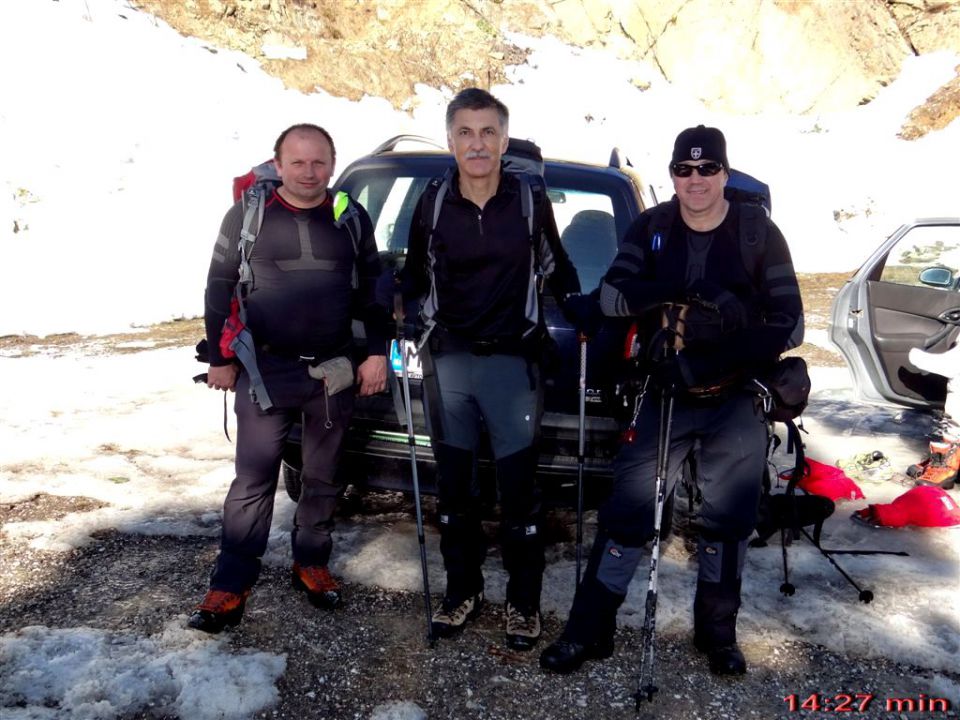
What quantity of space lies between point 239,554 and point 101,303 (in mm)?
9206

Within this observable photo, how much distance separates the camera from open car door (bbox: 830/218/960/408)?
20.6ft

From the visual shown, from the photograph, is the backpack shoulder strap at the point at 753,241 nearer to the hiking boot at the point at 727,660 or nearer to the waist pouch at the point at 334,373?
the hiking boot at the point at 727,660

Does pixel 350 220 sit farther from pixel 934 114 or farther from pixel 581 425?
pixel 934 114

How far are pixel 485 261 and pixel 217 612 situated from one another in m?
1.95

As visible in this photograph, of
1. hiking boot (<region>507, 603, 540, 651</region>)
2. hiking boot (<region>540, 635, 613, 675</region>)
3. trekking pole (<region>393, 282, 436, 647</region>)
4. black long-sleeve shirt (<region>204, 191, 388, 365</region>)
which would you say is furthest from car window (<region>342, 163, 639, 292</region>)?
hiking boot (<region>540, 635, 613, 675</region>)

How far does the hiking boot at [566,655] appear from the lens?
340 centimetres

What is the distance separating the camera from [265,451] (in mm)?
3709

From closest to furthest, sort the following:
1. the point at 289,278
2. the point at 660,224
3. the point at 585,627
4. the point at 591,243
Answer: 1. the point at 660,224
2. the point at 585,627
3. the point at 289,278
4. the point at 591,243

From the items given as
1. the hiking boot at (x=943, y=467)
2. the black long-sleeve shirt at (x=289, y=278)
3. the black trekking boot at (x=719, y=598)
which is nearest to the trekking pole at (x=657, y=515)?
the black trekking boot at (x=719, y=598)

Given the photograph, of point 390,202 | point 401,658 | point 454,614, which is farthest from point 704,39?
point 401,658

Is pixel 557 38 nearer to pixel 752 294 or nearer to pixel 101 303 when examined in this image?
pixel 101 303

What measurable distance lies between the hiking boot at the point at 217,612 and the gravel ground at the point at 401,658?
7 cm

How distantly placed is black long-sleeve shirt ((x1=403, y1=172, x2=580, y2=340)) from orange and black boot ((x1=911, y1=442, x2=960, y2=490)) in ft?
12.2

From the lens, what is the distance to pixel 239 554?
12.3 ft
